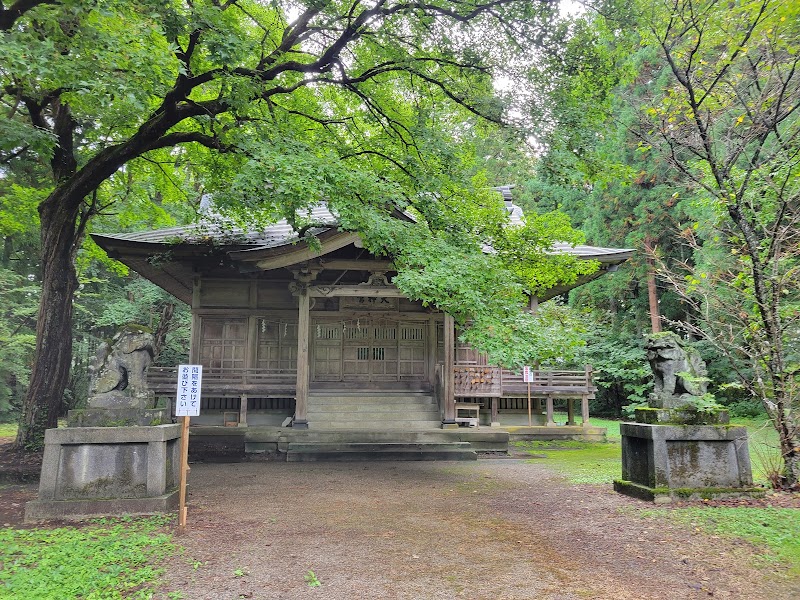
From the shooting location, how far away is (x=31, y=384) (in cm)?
872

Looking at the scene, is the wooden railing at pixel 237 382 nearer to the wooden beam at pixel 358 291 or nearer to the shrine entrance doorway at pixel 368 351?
the shrine entrance doorway at pixel 368 351

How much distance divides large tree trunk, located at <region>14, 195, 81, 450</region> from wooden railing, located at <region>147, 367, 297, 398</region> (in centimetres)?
266

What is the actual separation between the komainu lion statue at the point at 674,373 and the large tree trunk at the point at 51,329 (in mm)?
9663

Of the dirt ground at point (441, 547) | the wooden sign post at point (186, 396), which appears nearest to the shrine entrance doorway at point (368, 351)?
the dirt ground at point (441, 547)

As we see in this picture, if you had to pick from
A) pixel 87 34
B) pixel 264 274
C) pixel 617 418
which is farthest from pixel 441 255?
pixel 617 418

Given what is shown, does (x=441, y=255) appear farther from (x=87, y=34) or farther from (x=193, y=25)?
(x=87, y=34)

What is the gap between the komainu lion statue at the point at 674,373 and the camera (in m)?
6.43

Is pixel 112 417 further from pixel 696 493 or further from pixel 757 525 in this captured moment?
pixel 757 525

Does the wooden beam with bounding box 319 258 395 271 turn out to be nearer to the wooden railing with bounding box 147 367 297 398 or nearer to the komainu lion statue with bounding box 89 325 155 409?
the wooden railing with bounding box 147 367 297 398

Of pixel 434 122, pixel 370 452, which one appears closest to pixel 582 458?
pixel 370 452

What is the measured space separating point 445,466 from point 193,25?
26.8 feet

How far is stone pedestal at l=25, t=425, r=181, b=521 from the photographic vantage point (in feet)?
18.5

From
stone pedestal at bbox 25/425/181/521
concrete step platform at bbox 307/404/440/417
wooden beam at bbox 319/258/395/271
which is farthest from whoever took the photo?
concrete step platform at bbox 307/404/440/417

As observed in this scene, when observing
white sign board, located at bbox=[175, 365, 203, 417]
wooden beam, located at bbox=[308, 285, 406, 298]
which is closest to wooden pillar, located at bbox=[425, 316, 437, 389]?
wooden beam, located at bbox=[308, 285, 406, 298]
